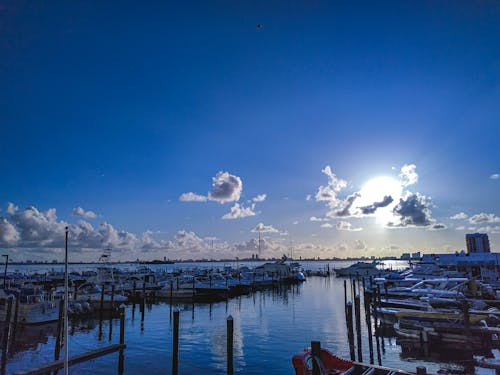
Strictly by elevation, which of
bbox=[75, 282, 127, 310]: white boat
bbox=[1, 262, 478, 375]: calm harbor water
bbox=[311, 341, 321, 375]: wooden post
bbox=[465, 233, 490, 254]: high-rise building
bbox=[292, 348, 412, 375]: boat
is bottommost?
bbox=[1, 262, 478, 375]: calm harbor water

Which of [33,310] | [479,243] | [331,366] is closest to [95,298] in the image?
[33,310]

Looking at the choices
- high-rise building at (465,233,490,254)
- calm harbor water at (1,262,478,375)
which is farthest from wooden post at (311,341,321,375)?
high-rise building at (465,233,490,254)

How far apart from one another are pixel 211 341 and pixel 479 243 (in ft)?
356

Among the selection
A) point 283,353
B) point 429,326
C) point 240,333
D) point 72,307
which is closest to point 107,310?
point 72,307

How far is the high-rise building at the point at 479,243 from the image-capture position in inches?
4220

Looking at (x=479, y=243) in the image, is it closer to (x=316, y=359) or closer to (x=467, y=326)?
(x=467, y=326)

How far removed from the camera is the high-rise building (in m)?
107

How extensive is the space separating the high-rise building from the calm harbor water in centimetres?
8470

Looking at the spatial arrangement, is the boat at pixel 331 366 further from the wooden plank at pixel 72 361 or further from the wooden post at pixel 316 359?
the wooden plank at pixel 72 361

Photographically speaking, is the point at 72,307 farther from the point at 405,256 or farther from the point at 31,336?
the point at 405,256

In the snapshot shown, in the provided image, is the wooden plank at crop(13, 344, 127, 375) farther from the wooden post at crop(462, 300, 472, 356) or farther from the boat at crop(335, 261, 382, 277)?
the boat at crop(335, 261, 382, 277)

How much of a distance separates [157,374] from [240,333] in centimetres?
1237

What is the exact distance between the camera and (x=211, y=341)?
96.3 ft

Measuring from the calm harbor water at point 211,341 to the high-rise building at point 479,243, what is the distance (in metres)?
84.7
